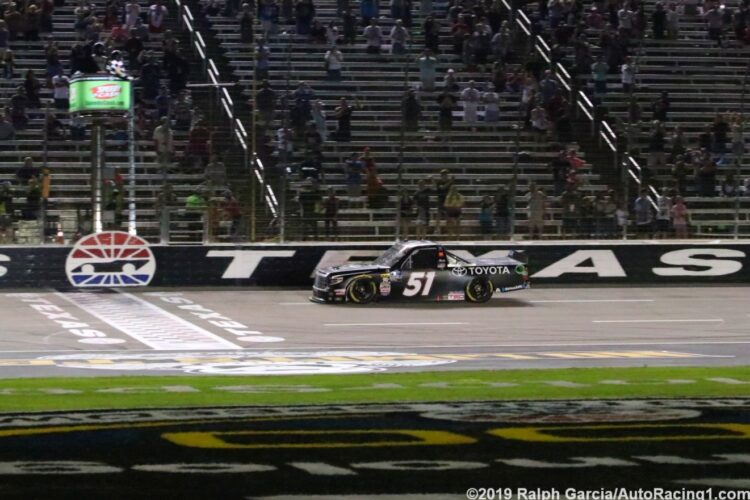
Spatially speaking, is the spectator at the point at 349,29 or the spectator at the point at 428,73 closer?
the spectator at the point at 428,73

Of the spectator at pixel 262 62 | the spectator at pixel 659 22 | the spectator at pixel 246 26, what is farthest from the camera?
the spectator at pixel 659 22

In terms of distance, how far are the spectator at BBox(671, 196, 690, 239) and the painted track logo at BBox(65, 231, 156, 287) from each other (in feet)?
33.6

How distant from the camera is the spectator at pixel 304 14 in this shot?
3359 centimetres

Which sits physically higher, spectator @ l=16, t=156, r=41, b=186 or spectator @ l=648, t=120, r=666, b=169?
spectator @ l=648, t=120, r=666, b=169

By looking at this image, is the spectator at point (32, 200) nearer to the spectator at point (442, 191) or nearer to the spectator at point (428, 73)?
the spectator at point (442, 191)

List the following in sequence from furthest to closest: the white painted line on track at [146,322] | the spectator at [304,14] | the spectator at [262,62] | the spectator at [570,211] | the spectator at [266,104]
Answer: the spectator at [304,14] < the spectator at [262,62] < the spectator at [266,104] < the spectator at [570,211] < the white painted line on track at [146,322]

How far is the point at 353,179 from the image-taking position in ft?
92.4

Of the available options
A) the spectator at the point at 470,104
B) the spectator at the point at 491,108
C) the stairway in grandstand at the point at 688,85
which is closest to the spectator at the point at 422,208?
the spectator at the point at 470,104

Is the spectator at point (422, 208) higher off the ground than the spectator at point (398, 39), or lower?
lower

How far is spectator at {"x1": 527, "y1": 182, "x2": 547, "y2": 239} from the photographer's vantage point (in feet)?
91.1

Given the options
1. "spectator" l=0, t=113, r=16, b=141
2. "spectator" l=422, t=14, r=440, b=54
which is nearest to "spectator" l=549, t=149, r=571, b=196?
"spectator" l=422, t=14, r=440, b=54

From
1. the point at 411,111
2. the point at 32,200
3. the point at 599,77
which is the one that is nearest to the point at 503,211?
the point at 411,111

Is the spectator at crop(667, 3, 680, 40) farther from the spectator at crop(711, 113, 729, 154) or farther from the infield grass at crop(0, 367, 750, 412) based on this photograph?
the infield grass at crop(0, 367, 750, 412)

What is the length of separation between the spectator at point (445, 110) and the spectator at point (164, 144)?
6213mm
